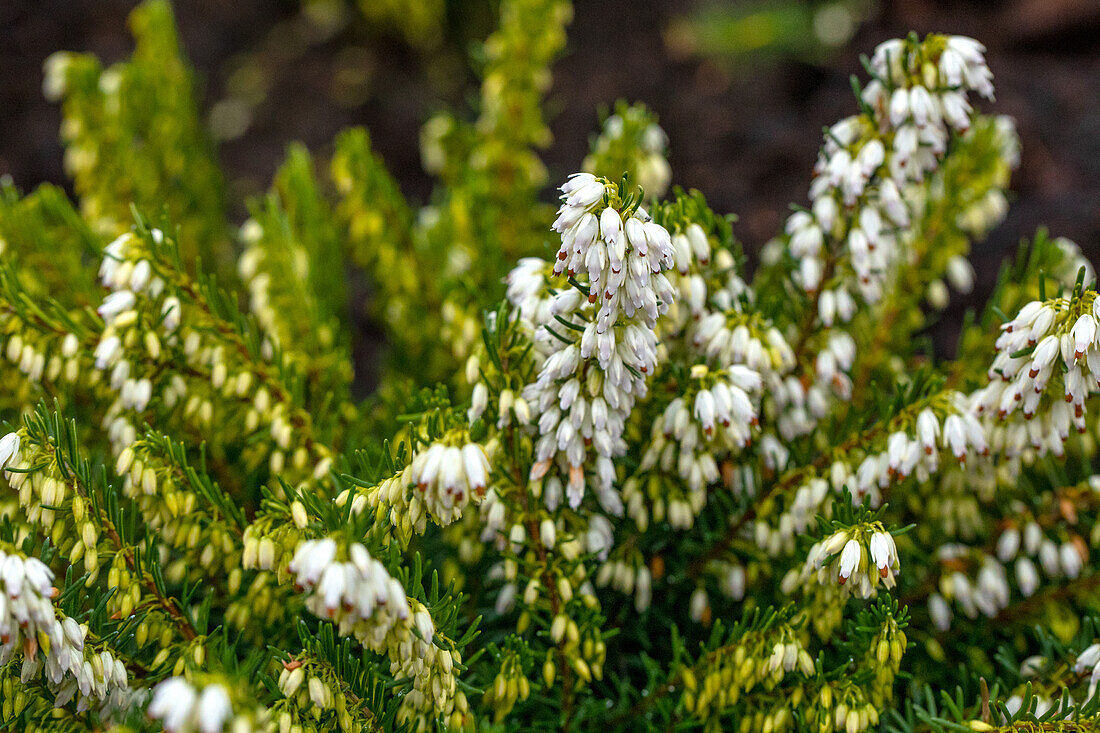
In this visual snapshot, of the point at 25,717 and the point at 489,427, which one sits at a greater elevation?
the point at 489,427

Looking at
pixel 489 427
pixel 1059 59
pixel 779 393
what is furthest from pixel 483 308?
pixel 1059 59

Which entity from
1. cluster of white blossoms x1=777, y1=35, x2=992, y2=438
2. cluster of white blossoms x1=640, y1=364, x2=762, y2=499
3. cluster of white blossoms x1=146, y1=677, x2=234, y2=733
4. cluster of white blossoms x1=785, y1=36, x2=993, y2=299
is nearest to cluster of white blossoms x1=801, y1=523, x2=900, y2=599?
cluster of white blossoms x1=640, y1=364, x2=762, y2=499

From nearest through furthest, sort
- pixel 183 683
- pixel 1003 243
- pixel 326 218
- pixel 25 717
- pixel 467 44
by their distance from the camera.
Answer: pixel 183 683 < pixel 25 717 < pixel 326 218 < pixel 1003 243 < pixel 467 44

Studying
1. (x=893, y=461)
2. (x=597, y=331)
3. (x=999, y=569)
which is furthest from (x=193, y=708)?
(x=999, y=569)

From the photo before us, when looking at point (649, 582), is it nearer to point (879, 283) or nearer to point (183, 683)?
point (879, 283)

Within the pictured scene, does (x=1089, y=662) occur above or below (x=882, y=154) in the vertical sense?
below

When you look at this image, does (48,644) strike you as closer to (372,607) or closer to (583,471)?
(372,607)

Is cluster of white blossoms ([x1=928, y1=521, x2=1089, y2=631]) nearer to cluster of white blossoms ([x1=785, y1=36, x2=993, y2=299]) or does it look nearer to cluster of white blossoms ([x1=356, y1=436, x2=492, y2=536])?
cluster of white blossoms ([x1=785, y1=36, x2=993, y2=299])
